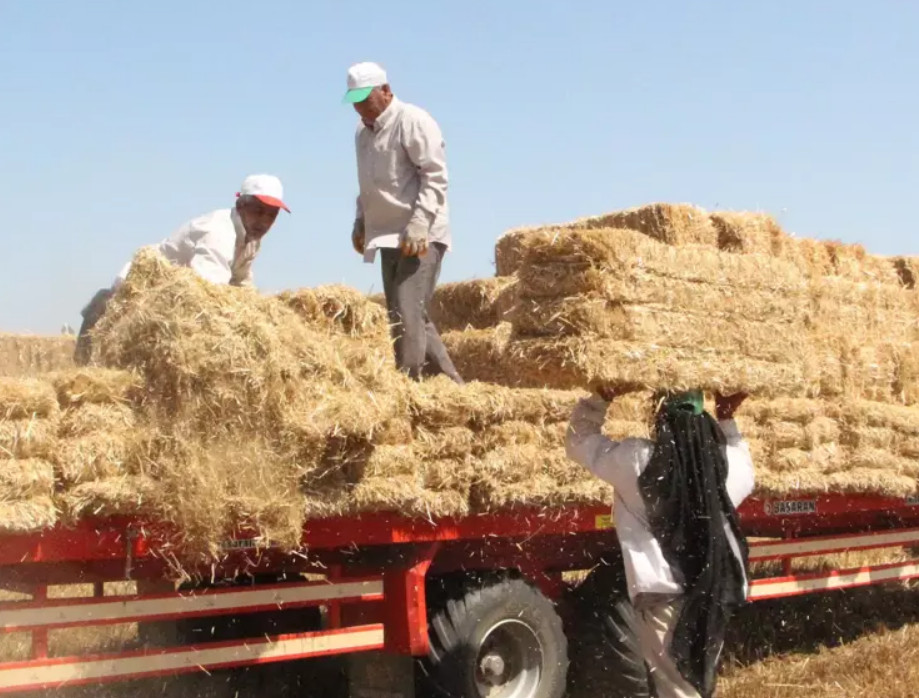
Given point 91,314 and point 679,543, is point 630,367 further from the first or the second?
point 91,314

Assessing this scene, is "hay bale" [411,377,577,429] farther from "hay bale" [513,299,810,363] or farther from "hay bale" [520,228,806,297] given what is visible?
"hay bale" [520,228,806,297]

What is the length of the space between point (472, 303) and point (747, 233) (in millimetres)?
2274

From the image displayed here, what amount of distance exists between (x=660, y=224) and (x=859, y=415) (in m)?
1.96

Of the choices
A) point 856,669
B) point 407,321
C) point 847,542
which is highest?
point 407,321

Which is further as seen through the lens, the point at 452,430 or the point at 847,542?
the point at 847,542

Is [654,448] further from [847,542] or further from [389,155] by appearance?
[847,542]

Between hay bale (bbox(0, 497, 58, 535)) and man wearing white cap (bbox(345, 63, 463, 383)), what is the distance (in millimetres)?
2747

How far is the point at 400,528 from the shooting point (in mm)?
6922

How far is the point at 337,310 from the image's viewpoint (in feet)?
22.4

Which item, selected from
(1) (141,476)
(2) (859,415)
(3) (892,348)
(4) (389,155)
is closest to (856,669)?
(2) (859,415)

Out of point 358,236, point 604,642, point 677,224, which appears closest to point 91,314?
point 358,236

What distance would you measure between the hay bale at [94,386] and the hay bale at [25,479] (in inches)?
13.6

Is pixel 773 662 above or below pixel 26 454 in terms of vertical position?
below

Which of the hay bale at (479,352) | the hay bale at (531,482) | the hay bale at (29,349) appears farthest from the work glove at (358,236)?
the hay bale at (29,349)
